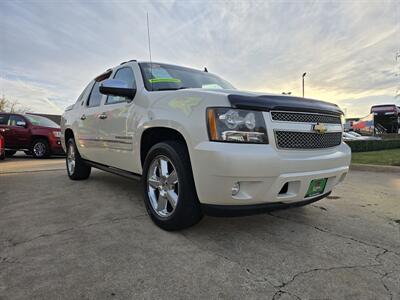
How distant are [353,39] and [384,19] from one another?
1591mm

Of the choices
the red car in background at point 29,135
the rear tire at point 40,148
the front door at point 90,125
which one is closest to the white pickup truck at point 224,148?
the front door at point 90,125

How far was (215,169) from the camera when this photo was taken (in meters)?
2.10

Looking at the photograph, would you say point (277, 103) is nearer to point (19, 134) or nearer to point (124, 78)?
point (124, 78)

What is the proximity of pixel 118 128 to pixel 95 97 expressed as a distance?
4.22 feet

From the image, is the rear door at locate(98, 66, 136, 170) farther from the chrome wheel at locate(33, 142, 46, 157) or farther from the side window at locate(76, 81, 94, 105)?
the chrome wheel at locate(33, 142, 46, 157)

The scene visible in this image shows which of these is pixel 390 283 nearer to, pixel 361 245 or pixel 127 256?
pixel 361 245

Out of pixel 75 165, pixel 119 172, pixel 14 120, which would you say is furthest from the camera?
pixel 14 120

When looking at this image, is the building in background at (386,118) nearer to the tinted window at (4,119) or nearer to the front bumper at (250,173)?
the tinted window at (4,119)

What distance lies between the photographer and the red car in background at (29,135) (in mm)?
9586

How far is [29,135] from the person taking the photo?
9.62 meters

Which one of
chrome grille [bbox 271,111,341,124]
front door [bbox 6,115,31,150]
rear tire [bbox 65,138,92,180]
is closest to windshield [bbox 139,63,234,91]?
chrome grille [bbox 271,111,341,124]

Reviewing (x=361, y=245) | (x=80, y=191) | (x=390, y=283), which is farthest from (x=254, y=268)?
(x=80, y=191)

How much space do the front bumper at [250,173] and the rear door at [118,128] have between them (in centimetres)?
132

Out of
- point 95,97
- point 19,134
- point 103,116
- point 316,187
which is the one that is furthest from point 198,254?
point 19,134
